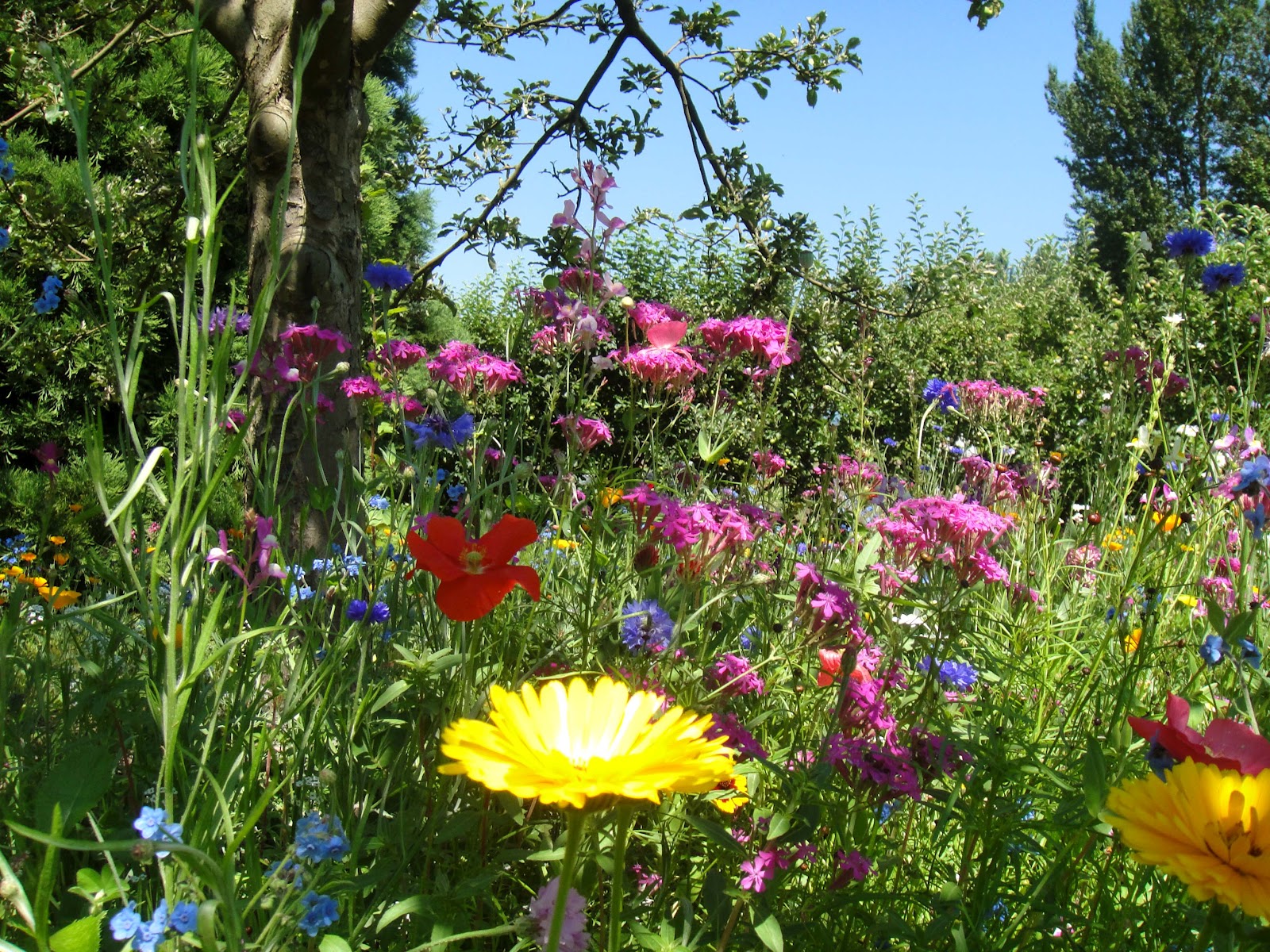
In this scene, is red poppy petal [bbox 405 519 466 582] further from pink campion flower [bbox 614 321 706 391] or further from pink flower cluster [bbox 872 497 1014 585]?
pink campion flower [bbox 614 321 706 391]

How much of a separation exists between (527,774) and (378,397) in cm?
182

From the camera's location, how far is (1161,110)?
30031 mm

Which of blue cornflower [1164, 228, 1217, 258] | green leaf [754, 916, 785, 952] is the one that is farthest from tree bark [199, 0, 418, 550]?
blue cornflower [1164, 228, 1217, 258]

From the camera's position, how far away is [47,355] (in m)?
3.21

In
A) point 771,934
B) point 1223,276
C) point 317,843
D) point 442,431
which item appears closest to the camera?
point 317,843

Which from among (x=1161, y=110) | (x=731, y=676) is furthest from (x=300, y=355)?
(x=1161, y=110)

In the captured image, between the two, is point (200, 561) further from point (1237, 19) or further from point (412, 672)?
point (1237, 19)

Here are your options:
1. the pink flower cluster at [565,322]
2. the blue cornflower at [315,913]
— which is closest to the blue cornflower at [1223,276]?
the pink flower cluster at [565,322]

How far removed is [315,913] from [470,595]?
0.41 m

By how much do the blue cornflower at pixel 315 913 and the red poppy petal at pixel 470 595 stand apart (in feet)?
1.15

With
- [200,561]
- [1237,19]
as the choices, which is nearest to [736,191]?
[200,561]

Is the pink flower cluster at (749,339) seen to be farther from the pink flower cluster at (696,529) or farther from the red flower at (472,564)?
the red flower at (472,564)

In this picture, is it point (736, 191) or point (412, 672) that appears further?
point (736, 191)

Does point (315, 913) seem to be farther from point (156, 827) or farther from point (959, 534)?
point (959, 534)
